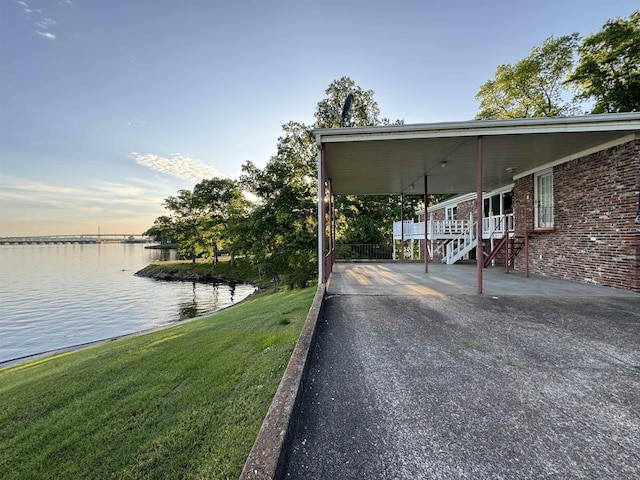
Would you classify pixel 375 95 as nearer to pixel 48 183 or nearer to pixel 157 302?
pixel 157 302

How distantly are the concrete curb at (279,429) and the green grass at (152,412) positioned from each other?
1.45ft

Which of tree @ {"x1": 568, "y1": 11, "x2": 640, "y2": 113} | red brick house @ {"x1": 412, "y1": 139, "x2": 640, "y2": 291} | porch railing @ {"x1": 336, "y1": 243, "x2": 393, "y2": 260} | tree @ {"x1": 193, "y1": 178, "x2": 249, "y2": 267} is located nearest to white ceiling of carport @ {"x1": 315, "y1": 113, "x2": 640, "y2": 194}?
red brick house @ {"x1": 412, "y1": 139, "x2": 640, "y2": 291}

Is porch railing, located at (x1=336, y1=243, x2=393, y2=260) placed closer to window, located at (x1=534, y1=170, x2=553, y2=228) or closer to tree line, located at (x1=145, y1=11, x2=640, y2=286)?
tree line, located at (x1=145, y1=11, x2=640, y2=286)

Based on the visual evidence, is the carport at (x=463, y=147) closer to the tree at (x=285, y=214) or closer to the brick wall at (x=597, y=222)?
the brick wall at (x=597, y=222)

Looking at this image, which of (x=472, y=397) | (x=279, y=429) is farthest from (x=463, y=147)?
(x=279, y=429)

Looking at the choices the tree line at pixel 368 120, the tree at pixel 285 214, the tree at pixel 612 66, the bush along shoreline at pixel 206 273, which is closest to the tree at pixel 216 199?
the bush along shoreline at pixel 206 273

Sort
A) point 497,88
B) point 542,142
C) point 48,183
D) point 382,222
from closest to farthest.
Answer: point 542,142
point 497,88
point 382,222
point 48,183

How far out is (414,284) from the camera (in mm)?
6891

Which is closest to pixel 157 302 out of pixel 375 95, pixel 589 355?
pixel 589 355

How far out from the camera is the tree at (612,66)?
14336 millimetres

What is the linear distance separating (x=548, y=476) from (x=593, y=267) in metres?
7.58

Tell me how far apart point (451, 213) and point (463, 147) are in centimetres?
1166

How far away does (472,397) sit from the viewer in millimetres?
2287

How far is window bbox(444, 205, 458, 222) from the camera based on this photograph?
653 inches
